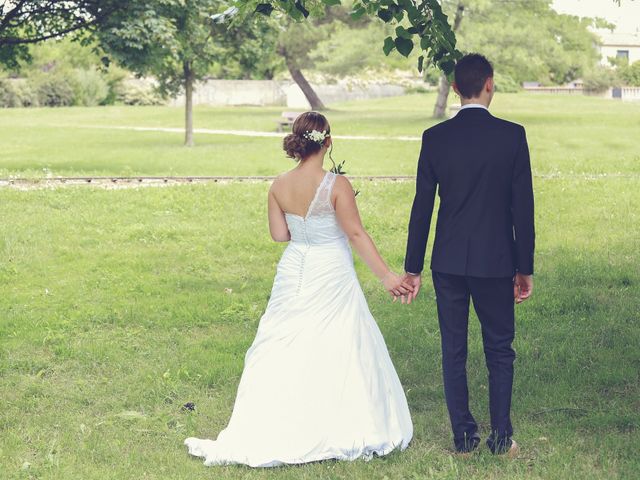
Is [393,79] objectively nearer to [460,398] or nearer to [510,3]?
[510,3]

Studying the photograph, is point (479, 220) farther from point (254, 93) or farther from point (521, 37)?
point (254, 93)

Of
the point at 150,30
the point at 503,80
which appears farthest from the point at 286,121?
the point at 150,30

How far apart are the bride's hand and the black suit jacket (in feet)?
1.12

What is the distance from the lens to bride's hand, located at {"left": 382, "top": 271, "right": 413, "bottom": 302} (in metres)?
6.37

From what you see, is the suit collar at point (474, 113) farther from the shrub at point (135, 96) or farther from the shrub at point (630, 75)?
the shrub at point (630, 75)

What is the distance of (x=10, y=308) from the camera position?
11.6 meters

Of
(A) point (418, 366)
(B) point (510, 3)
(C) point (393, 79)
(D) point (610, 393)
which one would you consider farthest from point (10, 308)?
(C) point (393, 79)

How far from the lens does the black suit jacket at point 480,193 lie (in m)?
5.93

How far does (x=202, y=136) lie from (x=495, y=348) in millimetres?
36922

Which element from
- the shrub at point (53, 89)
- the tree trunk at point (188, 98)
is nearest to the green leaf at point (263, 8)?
the tree trunk at point (188, 98)

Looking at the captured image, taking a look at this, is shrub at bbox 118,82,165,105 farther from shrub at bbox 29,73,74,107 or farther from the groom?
the groom

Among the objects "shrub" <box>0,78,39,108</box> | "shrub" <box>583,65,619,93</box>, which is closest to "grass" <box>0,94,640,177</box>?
"shrub" <box>0,78,39,108</box>

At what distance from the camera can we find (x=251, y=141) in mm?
38531

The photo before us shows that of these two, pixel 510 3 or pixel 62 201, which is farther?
pixel 510 3
